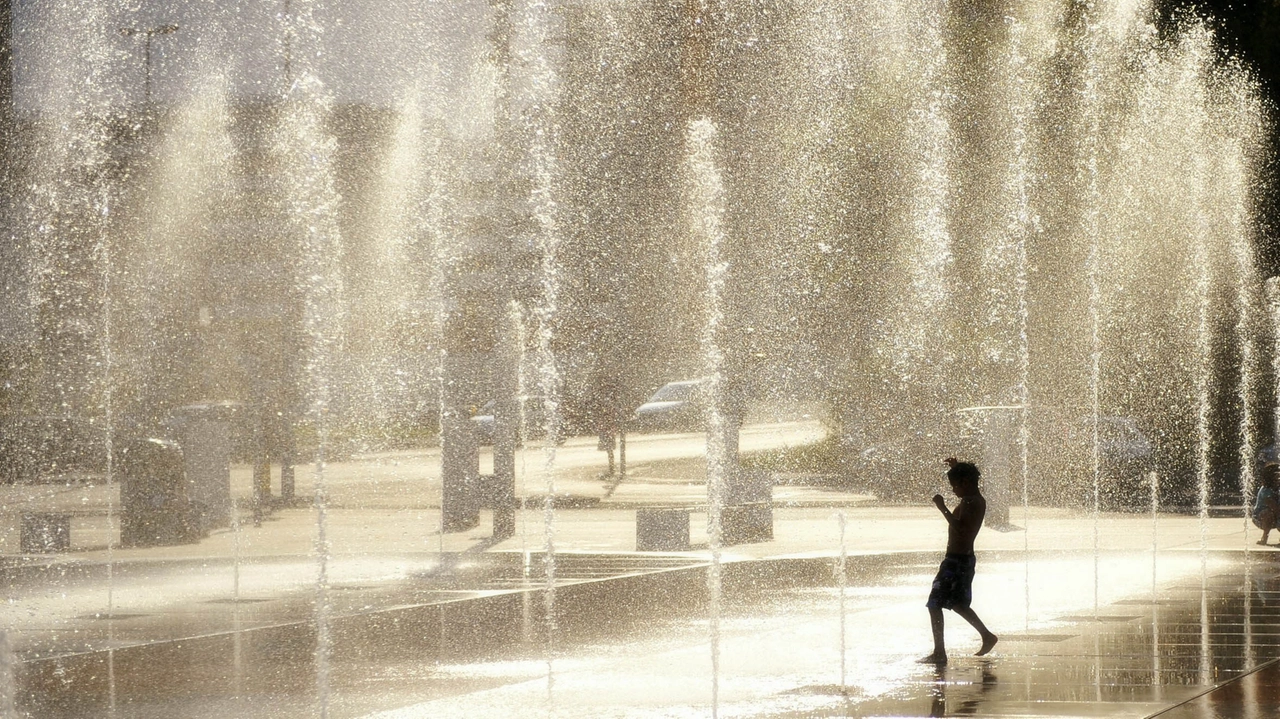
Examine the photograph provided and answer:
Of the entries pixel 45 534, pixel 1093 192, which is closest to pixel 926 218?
pixel 1093 192

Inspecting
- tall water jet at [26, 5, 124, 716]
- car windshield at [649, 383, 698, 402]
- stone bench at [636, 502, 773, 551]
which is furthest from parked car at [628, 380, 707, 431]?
stone bench at [636, 502, 773, 551]

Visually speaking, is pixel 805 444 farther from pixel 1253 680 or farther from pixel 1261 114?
pixel 1253 680

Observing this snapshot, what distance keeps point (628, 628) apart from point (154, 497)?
8806mm

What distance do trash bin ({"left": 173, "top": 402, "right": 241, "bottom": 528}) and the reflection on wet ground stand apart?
444 cm

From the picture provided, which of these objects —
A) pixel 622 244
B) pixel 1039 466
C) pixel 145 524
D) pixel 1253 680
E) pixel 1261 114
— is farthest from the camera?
pixel 622 244

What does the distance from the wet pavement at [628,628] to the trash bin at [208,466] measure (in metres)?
0.37

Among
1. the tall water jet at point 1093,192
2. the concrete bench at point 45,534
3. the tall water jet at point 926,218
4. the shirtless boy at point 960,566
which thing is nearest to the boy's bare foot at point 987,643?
the shirtless boy at point 960,566

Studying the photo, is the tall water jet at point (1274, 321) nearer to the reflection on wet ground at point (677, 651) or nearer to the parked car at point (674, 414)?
the parked car at point (674, 414)

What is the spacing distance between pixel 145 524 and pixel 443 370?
14430 mm

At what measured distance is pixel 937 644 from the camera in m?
9.56

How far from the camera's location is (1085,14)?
2711cm

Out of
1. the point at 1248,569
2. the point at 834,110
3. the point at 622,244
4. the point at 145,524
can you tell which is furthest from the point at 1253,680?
the point at 622,244

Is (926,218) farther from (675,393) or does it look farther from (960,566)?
(960,566)

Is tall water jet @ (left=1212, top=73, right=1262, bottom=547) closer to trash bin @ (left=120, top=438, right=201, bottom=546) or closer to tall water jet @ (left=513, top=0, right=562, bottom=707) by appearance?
tall water jet @ (left=513, top=0, right=562, bottom=707)
